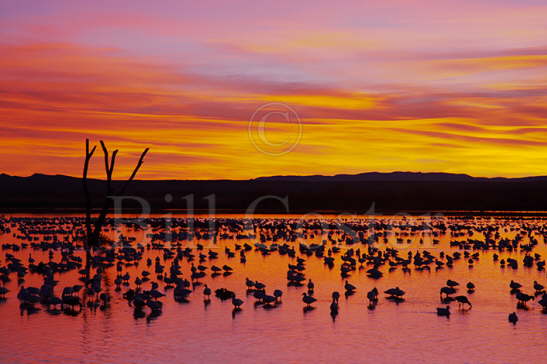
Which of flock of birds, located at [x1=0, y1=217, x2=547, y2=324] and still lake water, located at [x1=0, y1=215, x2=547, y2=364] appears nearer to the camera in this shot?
still lake water, located at [x1=0, y1=215, x2=547, y2=364]

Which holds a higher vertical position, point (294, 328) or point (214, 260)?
point (214, 260)

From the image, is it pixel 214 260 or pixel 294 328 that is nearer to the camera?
pixel 294 328

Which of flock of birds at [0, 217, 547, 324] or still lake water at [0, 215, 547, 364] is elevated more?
flock of birds at [0, 217, 547, 324]

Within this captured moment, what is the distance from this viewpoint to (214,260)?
132 feet

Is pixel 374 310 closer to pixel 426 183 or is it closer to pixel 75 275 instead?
pixel 75 275

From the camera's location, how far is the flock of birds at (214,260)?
26719 mm

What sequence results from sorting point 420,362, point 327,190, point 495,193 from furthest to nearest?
point 327,190 → point 495,193 → point 420,362

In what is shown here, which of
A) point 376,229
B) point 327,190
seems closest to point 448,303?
point 376,229

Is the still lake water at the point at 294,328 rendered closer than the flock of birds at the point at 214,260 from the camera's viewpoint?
Yes

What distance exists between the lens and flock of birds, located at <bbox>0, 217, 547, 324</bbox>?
2672 centimetres

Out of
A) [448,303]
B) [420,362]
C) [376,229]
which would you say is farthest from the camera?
[376,229]

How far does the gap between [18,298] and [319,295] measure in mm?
10426

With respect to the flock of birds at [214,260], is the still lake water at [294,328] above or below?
below

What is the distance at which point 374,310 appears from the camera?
2616cm
